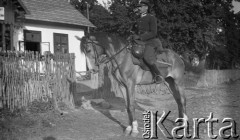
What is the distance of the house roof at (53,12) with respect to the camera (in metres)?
18.6

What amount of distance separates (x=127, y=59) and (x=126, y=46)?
33 centimetres

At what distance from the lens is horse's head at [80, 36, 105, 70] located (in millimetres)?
6172

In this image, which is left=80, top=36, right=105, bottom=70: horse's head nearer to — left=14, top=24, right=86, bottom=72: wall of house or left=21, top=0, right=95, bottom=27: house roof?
left=14, top=24, right=86, bottom=72: wall of house

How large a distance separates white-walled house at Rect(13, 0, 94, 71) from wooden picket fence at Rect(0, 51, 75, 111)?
849 centimetres

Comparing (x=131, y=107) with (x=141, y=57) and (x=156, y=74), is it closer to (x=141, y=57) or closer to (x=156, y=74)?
(x=156, y=74)

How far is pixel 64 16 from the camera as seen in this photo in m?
20.5

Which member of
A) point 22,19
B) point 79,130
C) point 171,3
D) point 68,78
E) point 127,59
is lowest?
point 79,130

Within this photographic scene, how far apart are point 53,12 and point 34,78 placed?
12590mm

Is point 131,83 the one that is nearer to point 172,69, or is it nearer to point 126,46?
point 126,46

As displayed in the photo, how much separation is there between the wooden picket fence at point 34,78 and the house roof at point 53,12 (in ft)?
30.6

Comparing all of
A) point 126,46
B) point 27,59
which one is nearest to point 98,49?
point 126,46

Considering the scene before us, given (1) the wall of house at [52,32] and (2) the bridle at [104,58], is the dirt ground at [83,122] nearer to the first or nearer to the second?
(2) the bridle at [104,58]

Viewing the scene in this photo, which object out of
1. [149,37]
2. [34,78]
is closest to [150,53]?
[149,37]

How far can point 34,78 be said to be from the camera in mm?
8516
